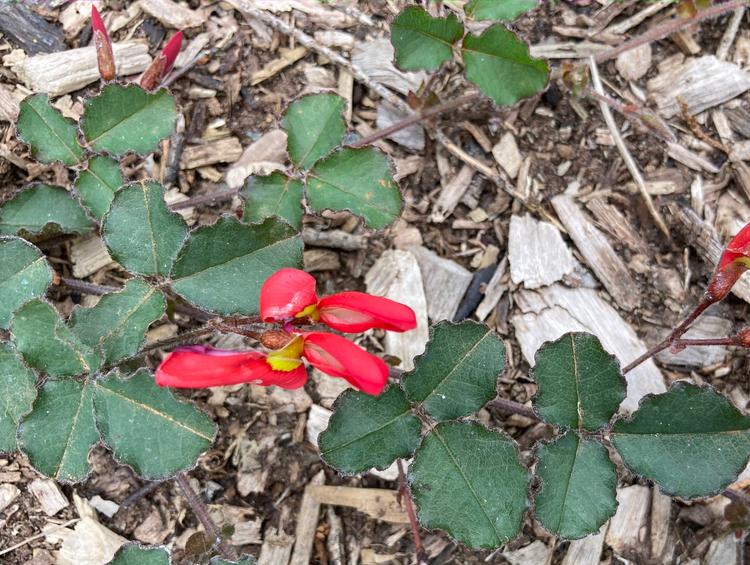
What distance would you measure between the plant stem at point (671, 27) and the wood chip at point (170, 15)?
149 cm

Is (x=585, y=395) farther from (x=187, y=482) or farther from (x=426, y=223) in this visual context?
(x=187, y=482)

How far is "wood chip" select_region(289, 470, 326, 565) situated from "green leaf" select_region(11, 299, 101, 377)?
85 cm

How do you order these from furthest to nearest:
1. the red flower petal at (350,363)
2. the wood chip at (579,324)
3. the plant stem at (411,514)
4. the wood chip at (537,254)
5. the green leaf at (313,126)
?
the wood chip at (537,254) → the wood chip at (579,324) → the green leaf at (313,126) → the plant stem at (411,514) → the red flower petal at (350,363)

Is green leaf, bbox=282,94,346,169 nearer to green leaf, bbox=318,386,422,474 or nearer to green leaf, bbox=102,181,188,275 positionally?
green leaf, bbox=102,181,188,275

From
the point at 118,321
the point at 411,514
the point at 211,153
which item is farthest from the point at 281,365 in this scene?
the point at 211,153

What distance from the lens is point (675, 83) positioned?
3049mm

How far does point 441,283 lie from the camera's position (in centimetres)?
283

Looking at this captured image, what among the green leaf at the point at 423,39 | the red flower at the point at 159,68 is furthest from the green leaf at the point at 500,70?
the red flower at the point at 159,68

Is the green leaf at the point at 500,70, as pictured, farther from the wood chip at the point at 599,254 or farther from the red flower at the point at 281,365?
the red flower at the point at 281,365

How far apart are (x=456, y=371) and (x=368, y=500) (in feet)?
2.19

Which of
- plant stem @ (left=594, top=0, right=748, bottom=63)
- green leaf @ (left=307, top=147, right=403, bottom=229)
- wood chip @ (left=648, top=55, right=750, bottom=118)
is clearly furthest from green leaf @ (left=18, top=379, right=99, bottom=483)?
wood chip @ (left=648, top=55, right=750, bottom=118)

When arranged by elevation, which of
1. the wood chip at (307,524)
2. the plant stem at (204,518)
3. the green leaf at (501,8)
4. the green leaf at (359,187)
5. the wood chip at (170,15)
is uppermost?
the green leaf at (501,8)

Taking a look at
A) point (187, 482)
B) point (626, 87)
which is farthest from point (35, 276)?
point (626, 87)

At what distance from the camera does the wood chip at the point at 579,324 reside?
2.72 metres
